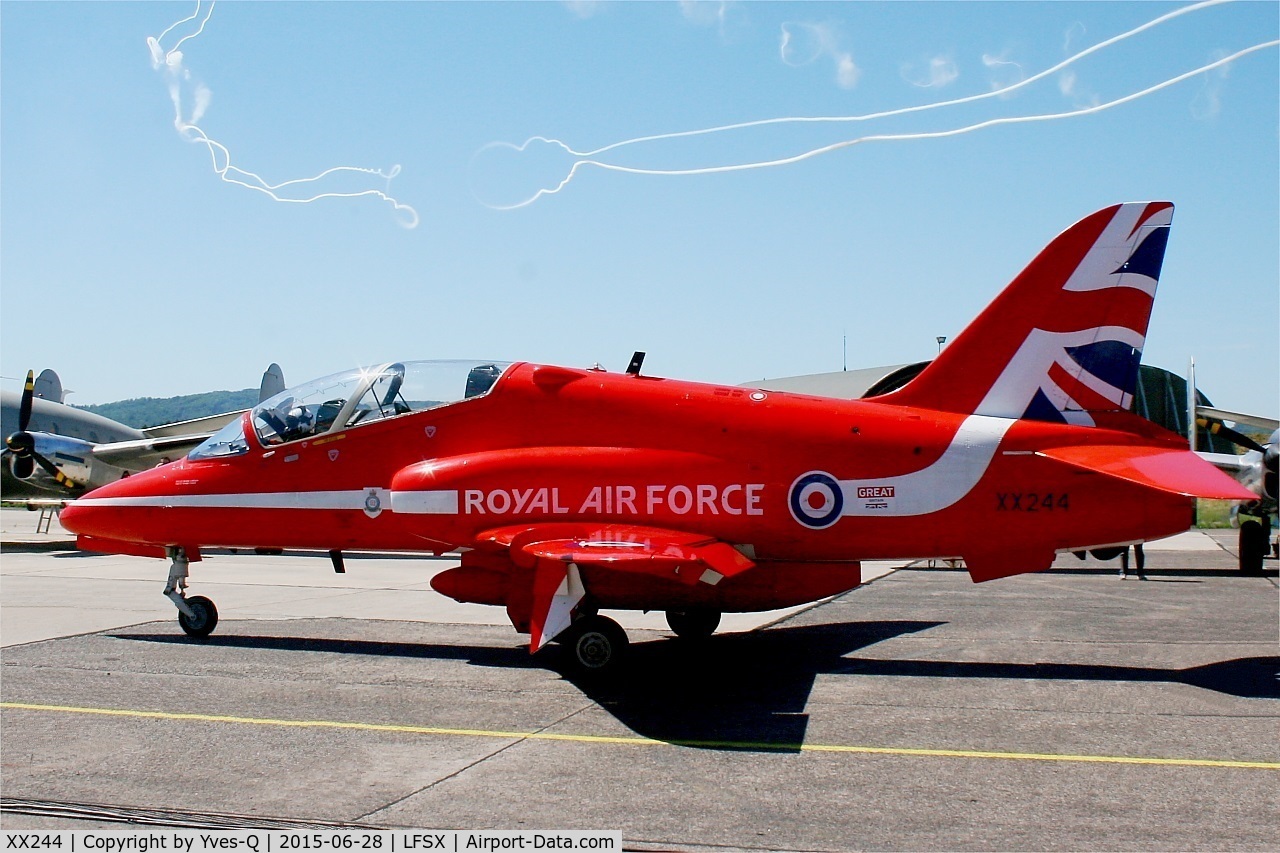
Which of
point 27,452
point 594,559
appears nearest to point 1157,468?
point 594,559

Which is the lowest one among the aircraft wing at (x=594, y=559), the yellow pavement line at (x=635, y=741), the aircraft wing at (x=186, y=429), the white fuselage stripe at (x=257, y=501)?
the yellow pavement line at (x=635, y=741)

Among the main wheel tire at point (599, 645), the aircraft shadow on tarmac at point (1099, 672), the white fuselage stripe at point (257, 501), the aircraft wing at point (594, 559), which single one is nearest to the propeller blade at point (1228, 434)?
the aircraft shadow on tarmac at point (1099, 672)

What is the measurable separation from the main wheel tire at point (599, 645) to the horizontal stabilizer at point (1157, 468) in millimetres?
4507

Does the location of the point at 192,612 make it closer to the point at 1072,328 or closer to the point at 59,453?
the point at 1072,328

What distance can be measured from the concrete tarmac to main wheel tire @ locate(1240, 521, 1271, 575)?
7340mm

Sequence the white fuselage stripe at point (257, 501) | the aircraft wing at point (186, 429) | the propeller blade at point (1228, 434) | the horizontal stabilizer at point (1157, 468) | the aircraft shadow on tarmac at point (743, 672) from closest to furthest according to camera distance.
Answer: the aircraft shadow on tarmac at point (743, 672)
the horizontal stabilizer at point (1157, 468)
the white fuselage stripe at point (257, 501)
the propeller blade at point (1228, 434)
the aircraft wing at point (186, 429)

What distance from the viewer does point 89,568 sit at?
21484mm

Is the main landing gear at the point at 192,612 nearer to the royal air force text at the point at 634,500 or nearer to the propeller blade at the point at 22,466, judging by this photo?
the royal air force text at the point at 634,500

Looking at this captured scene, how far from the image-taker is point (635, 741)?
7859 millimetres

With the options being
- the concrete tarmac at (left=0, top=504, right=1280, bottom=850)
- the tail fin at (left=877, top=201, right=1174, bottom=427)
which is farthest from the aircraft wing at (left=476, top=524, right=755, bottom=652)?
the tail fin at (left=877, top=201, right=1174, bottom=427)

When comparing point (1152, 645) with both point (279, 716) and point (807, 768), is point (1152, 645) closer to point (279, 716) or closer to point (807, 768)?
point (807, 768)

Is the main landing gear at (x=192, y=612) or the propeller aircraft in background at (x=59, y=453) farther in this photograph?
the propeller aircraft in background at (x=59, y=453)

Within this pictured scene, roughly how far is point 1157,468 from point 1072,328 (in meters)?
1.80

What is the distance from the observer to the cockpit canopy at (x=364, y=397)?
39.7 feet
